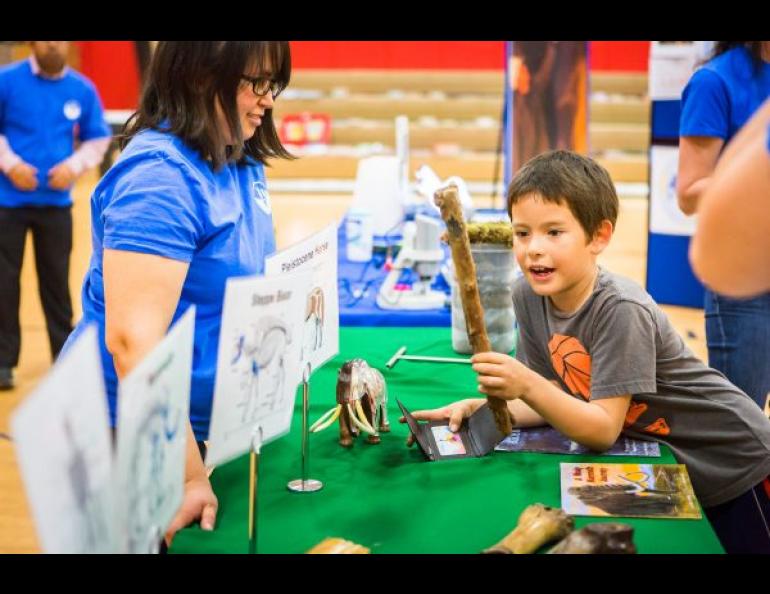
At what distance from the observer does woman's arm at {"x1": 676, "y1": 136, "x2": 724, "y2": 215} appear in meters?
2.10

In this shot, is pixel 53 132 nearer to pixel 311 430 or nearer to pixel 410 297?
pixel 410 297

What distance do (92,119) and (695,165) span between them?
3.15m

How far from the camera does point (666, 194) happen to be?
5.27m

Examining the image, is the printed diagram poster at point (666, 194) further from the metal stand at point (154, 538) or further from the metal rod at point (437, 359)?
the metal stand at point (154, 538)

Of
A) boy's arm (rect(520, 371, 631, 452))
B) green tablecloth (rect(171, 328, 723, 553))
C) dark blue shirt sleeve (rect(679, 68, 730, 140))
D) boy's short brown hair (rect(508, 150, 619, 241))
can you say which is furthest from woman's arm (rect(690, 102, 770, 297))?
dark blue shirt sleeve (rect(679, 68, 730, 140))

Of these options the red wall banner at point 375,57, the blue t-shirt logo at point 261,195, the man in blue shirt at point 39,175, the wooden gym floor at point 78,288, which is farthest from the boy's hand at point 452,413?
the red wall banner at point 375,57

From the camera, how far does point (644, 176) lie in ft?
31.1

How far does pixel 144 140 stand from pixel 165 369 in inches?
27.4

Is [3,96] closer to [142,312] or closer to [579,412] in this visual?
[142,312]

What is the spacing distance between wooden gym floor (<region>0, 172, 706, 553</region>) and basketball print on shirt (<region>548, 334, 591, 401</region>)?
5.34 ft

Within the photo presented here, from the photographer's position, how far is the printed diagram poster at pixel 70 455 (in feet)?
2.30

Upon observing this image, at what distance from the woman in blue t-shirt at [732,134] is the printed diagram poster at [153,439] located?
1446mm

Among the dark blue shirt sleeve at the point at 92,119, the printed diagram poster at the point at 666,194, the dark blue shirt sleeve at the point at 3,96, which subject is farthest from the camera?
the printed diagram poster at the point at 666,194

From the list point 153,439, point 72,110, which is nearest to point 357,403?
point 153,439
